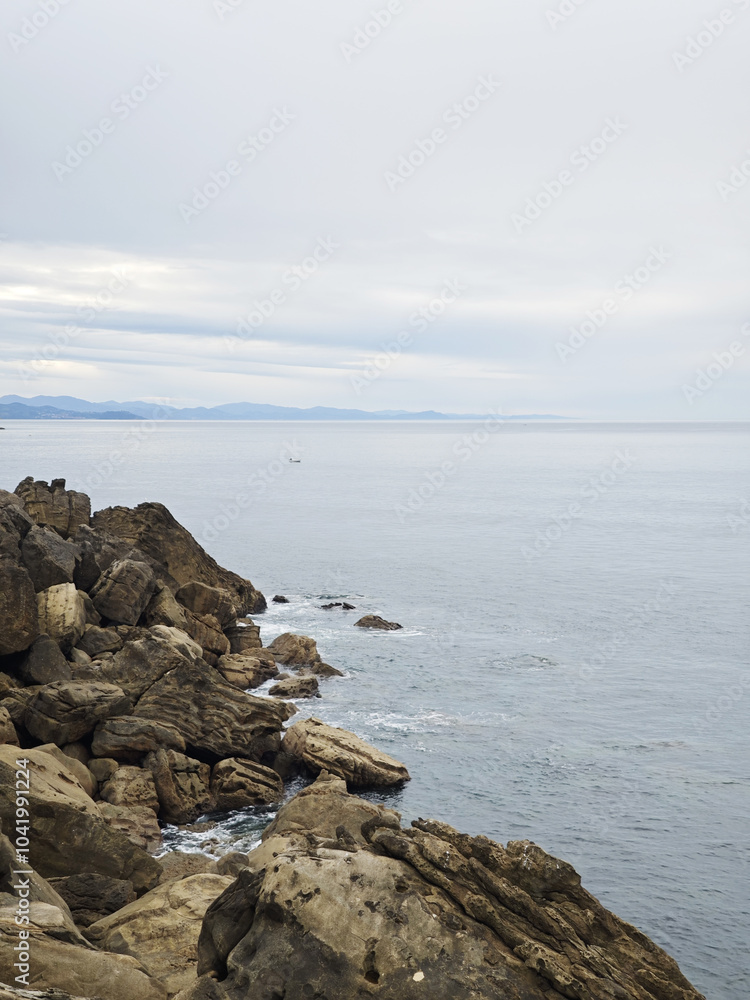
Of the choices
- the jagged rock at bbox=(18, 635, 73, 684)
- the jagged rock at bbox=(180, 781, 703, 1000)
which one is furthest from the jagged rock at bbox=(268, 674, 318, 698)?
the jagged rock at bbox=(180, 781, 703, 1000)

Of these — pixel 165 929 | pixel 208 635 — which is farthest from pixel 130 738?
pixel 208 635

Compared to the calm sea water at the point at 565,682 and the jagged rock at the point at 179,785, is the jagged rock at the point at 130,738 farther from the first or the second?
the calm sea water at the point at 565,682

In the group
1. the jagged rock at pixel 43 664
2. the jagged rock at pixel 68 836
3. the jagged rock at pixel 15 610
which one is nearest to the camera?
the jagged rock at pixel 68 836

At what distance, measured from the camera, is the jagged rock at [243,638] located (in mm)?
45219

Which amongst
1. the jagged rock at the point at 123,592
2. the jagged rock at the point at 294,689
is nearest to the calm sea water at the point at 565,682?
the jagged rock at the point at 294,689

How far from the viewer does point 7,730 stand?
2569cm

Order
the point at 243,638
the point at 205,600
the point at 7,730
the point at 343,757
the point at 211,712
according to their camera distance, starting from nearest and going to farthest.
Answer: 1. the point at 7,730
2. the point at 211,712
3. the point at 343,757
4. the point at 205,600
5. the point at 243,638

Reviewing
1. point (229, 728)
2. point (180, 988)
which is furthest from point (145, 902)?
point (229, 728)

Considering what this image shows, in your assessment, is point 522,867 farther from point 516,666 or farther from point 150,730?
point 516,666

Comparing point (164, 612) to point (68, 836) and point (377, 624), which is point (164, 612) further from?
point (377, 624)

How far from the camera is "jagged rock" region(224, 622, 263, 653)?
45.2 m

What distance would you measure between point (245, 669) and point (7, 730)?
16.8 m

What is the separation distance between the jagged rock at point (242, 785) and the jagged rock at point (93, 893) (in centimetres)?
940

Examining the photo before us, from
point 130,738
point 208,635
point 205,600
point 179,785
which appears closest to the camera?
point 130,738
